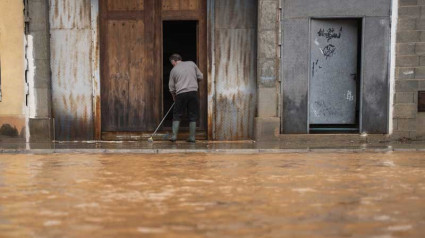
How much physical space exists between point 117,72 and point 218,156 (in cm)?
450

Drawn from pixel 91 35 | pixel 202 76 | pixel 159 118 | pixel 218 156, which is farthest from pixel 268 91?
pixel 91 35

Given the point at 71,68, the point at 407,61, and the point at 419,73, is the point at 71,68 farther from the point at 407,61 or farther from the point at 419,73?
the point at 419,73

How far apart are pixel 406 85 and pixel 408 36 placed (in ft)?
3.52

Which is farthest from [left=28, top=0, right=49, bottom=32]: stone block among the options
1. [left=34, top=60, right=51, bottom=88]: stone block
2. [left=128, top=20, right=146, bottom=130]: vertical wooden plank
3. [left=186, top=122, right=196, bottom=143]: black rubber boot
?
[left=186, top=122, right=196, bottom=143]: black rubber boot

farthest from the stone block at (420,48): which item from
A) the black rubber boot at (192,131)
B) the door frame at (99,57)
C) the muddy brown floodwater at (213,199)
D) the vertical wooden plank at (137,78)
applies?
the vertical wooden plank at (137,78)

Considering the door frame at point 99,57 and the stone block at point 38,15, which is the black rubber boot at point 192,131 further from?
the stone block at point 38,15

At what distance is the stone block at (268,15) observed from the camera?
37.7ft

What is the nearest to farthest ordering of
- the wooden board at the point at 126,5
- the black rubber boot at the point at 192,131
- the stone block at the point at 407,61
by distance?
the black rubber boot at the point at 192,131 < the stone block at the point at 407,61 < the wooden board at the point at 126,5

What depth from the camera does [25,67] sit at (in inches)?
464

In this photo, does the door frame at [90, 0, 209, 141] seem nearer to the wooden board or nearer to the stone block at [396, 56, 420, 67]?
the wooden board

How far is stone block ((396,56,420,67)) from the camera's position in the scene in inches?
452

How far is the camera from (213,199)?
173 inches

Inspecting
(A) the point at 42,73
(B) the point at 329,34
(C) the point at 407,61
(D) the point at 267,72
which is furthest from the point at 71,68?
(C) the point at 407,61

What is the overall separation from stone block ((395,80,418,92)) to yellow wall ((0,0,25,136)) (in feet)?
27.5
